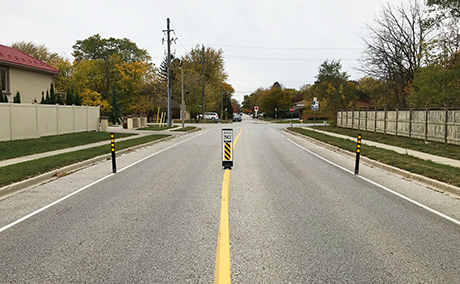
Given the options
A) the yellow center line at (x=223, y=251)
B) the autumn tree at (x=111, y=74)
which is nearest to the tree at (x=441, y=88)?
the yellow center line at (x=223, y=251)

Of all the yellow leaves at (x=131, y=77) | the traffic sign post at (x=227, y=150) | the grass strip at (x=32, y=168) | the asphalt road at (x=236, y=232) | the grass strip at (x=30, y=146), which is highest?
the yellow leaves at (x=131, y=77)

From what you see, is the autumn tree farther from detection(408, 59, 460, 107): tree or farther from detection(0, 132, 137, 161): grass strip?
detection(408, 59, 460, 107): tree

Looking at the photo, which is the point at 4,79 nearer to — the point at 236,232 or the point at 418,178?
the point at 236,232

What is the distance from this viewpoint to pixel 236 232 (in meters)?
5.51

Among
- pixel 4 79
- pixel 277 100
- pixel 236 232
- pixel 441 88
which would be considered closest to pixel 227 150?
pixel 236 232

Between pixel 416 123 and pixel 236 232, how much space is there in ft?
70.4

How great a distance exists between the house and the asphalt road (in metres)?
21.5

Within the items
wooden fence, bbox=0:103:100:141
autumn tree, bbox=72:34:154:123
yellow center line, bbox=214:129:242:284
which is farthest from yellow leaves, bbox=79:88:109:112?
yellow center line, bbox=214:129:242:284

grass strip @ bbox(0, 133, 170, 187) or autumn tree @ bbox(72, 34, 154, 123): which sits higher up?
autumn tree @ bbox(72, 34, 154, 123)

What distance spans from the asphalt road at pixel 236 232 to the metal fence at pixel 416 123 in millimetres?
11632

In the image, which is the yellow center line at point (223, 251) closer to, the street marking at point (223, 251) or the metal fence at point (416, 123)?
the street marking at point (223, 251)

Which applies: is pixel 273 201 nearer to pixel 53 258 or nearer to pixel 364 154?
pixel 53 258

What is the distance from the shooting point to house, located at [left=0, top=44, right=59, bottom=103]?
88.3ft

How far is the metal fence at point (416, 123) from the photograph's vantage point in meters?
19.5
